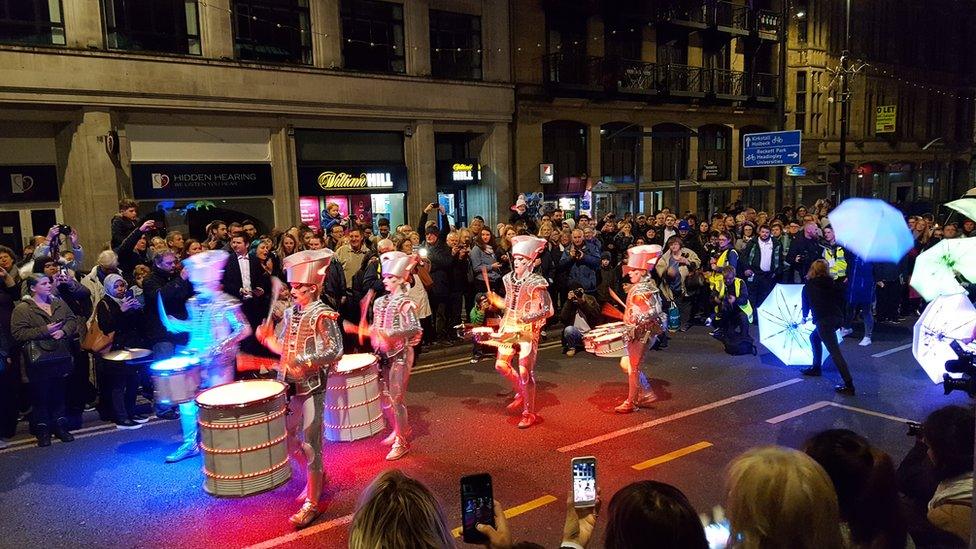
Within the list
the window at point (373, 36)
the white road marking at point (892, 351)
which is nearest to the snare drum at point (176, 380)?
the white road marking at point (892, 351)

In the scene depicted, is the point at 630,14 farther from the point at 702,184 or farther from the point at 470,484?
the point at 470,484

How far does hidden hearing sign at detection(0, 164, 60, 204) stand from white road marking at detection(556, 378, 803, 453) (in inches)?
581

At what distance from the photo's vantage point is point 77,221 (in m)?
16.1

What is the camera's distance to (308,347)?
5949 mm

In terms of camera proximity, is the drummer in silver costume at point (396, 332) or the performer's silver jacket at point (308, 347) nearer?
the performer's silver jacket at point (308, 347)

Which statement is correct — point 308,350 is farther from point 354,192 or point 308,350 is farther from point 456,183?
point 456,183

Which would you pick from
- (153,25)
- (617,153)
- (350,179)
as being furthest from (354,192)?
(617,153)

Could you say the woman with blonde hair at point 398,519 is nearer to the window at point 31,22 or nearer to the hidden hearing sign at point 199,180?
the hidden hearing sign at point 199,180

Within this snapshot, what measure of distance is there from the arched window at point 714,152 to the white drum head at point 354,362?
26689 mm

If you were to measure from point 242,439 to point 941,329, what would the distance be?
7.87 m

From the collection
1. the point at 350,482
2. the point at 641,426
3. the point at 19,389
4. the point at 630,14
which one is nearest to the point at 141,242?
the point at 19,389

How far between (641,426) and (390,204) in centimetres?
1540

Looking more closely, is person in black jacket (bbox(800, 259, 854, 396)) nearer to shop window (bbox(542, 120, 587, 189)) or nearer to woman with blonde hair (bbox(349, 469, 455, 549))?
woman with blonde hair (bbox(349, 469, 455, 549))

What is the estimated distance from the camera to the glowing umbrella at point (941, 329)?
7.77 metres
